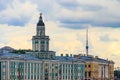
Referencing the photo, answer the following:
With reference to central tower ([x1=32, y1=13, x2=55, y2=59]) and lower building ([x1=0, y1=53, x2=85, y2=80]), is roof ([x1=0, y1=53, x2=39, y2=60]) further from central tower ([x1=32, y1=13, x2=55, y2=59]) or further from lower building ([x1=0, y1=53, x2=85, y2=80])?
central tower ([x1=32, y1=13, x2=55, y2=59])

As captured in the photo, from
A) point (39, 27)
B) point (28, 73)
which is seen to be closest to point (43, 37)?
point (39, 27)

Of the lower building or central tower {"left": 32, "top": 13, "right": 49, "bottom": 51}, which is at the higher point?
central tower {"left": 32, "top": 13, "right": 49, "bottom": 51}

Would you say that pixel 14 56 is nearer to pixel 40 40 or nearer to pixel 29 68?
pixel 29 68

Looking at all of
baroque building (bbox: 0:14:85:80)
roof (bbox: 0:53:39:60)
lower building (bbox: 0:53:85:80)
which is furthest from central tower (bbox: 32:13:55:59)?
roof (bbox: 0:53:39:60)

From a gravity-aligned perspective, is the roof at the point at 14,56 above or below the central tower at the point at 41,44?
below

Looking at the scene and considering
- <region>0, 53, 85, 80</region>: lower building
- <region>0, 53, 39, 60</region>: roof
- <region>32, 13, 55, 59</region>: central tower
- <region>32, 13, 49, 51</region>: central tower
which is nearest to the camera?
<region>0, 53, 85, 80</region>: lower building

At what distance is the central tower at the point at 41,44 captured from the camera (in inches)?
7598

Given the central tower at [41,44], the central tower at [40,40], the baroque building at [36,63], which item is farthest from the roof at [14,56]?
the central tower at [40,40]

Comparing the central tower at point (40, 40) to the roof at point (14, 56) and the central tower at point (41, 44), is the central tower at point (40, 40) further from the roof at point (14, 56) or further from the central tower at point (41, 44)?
the roof at point (14, 56)

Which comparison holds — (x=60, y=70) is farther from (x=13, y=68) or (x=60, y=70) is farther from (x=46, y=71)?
(x=13, y=68)

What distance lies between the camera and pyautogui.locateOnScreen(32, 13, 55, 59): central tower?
193m

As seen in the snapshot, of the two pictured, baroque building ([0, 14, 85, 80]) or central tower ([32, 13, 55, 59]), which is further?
central tower ([32, 13, 55, 59])

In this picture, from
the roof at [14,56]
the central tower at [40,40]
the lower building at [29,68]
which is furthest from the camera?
the central tower at [40,40]

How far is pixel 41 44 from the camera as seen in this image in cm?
19375
